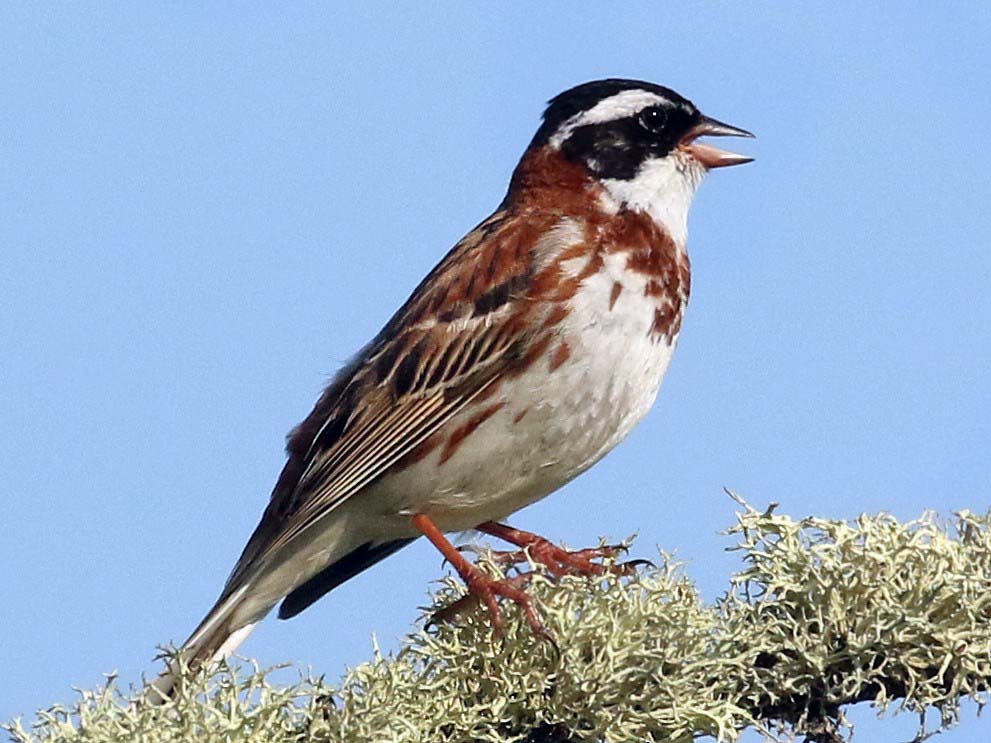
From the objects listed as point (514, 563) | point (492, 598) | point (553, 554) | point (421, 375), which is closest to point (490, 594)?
point (492, 598)

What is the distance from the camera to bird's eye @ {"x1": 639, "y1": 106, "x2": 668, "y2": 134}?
22.2 ft

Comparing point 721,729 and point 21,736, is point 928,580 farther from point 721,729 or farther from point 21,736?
point 21,736

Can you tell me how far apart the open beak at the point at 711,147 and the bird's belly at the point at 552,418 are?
2.93ft

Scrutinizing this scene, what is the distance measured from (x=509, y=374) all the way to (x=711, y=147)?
1425 mm

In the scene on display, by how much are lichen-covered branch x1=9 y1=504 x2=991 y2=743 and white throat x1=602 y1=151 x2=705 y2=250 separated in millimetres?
2173

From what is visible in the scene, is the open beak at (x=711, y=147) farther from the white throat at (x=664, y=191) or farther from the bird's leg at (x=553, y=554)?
the bird's leg at (x=553, y=554)

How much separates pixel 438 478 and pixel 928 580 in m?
2.22

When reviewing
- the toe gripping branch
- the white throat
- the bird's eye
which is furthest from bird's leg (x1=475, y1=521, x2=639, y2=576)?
the bird's eye

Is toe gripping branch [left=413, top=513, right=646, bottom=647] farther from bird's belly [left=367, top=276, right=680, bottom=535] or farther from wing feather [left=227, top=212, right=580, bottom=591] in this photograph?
wing feather [left=227, top=212, right=580, bottom=591]

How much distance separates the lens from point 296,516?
247 inches

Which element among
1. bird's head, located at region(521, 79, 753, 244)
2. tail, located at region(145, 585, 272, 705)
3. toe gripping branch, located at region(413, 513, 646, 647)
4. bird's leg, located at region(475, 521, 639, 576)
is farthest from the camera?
bird's head, located at region(521, 79, 753, 244)

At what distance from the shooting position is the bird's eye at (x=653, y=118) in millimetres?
6766

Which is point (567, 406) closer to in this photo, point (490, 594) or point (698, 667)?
point (490, 594)

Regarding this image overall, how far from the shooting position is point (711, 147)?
22.3 ft
